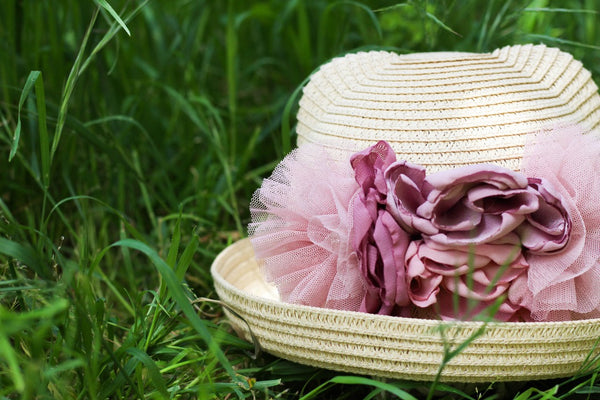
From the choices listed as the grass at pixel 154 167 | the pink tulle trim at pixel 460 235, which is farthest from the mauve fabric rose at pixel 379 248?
the grass at pixel 154 167

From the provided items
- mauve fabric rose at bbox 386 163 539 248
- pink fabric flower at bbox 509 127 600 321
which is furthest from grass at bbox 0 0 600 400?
mauve fabric rose at bbox 386 163 539 248

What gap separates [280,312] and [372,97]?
1.46 ft

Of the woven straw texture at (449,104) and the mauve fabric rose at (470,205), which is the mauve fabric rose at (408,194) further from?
the woven straw texture at (449,104)

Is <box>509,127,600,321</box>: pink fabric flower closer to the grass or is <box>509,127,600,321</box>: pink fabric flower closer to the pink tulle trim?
the pink tulle trim

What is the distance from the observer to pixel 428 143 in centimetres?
130

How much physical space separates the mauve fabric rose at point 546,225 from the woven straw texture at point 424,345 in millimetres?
118

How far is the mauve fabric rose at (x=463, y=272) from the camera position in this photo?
114 centimetres

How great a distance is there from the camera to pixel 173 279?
1.08m

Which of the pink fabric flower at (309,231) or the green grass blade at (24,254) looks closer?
the green grass blade at (24,254)

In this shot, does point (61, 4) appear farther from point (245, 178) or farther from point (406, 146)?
point (406, 146)

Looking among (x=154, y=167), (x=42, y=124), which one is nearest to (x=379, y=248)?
(x=42, y=124)

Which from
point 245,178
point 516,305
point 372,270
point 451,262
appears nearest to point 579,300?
point 516,305

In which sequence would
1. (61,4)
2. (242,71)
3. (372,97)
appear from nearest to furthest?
(372,97)
(61,4)
(242,71)

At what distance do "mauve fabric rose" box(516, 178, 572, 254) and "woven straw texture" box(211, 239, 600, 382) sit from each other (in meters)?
0.12
